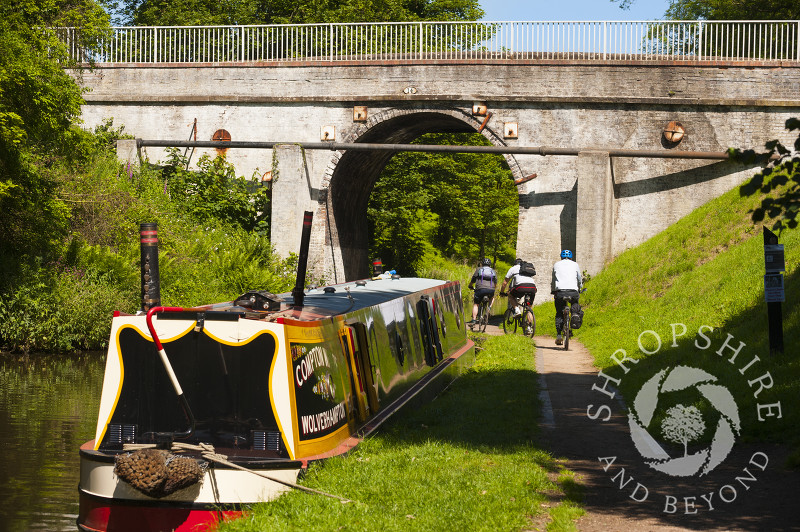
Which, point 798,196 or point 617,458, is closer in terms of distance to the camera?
point 798,196

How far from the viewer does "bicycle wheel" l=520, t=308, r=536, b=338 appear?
53.3 ft

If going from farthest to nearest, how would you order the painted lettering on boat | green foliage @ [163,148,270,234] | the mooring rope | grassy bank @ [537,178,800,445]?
green foliage @ [163,148,270,234] < grassy bank @ [537,178,800,445] < the painted lettering on boat < the mooring rope

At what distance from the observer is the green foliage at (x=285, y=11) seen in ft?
115

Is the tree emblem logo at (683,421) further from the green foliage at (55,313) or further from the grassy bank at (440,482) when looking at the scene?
the green foliage at (55,313)

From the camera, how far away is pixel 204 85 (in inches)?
934

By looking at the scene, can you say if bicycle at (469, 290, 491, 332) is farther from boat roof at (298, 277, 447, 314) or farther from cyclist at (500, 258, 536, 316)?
boat roof at (298, 277, 447, 314)

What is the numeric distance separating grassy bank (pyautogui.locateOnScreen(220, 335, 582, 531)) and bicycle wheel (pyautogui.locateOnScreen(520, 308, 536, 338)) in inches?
284

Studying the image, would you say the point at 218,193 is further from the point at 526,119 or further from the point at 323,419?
the point at 323,419

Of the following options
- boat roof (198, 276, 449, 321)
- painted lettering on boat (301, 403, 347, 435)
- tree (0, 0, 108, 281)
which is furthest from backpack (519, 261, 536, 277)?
painted lettering on boat (301, 403, 347, 435)

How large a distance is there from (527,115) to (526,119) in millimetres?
102

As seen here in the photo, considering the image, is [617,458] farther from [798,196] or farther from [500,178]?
[500,178]

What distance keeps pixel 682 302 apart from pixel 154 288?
10.3 m

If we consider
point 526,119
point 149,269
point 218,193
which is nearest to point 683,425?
point 149,269

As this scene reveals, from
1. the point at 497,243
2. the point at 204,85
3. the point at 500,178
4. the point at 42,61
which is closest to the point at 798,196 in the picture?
the point at 42,61
